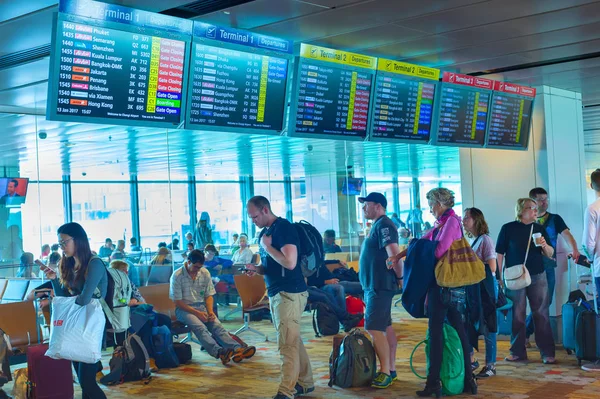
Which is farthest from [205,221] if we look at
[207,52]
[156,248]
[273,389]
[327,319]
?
[207,52]

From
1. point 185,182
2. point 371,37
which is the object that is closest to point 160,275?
point 185,182

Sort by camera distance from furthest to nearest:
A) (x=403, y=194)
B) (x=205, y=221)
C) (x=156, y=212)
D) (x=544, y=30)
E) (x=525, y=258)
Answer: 1. (x=403, y=194)
2. (x=205, y=221)
3. (x=156, y=212)
4. (x=525, y=258)
5. (x=544, y=30)

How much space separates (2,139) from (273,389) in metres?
4.75

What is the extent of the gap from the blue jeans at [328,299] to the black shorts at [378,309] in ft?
11.6

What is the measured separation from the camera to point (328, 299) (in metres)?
9.72

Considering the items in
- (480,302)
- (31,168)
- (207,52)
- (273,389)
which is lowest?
(273,389)

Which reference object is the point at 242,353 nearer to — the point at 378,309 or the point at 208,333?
the point at 208,333

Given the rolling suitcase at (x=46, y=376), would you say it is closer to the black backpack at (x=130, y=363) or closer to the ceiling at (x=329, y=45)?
the black backpack at (x=130, y=363)

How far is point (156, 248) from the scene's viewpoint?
1172 cm

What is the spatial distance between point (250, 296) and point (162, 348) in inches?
77.5

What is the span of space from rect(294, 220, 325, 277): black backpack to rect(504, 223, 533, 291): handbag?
2008 millimetres

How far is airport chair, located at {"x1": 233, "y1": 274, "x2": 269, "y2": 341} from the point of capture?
30.8ft

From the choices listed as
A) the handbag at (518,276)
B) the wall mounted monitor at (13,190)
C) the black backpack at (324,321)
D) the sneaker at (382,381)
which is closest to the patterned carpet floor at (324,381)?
the sneaker at (382,381)

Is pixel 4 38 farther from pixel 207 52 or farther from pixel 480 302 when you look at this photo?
pixel 480 302
